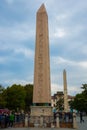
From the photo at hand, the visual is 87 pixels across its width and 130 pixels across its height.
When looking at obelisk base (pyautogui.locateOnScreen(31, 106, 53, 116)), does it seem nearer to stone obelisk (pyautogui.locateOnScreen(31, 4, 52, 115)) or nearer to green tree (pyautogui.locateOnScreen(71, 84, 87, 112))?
stone obelisk (pyautogui.locateOnScreen(31, 4, 52, 115))

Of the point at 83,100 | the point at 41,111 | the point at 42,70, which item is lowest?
the point at 41,111

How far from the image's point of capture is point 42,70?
78.2ft

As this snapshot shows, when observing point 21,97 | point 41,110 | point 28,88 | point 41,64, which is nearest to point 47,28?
point 41,64

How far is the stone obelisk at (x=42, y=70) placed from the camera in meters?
23.5

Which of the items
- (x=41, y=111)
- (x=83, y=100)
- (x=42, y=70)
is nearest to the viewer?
(x=42, y=70)

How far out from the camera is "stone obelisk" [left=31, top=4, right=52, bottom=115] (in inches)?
927

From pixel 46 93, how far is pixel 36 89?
89 cm

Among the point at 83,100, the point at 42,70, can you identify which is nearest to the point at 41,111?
the point at 42,70

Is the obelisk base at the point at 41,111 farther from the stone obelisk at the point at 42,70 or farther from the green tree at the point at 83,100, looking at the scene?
the green tree at the point at 83,100

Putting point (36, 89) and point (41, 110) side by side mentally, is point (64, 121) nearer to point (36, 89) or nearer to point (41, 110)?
point (41, 110)


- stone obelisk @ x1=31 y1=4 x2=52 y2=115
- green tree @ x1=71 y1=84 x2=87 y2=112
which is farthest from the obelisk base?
green tree @ x1=71 y1=84 x2=87 y2=112

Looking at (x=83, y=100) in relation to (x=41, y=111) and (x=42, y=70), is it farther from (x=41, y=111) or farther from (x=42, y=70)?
(x=42, y=70)

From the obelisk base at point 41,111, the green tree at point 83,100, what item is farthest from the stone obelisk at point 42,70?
the green tree at point 83,100

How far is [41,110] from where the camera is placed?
24484 millimetres
